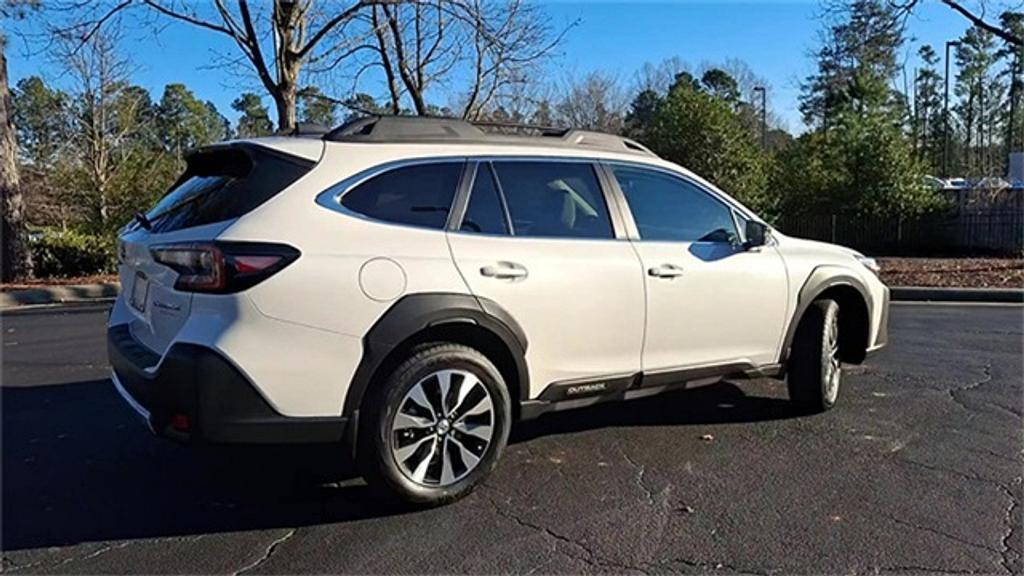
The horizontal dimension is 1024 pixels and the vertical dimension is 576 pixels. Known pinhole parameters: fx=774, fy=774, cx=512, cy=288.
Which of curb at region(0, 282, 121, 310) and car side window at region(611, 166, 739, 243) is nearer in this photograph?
car side window at region(611, 166, 739, 243)

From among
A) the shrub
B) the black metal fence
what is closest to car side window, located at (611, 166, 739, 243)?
the shrub

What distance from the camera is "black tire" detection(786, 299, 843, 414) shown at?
502cm

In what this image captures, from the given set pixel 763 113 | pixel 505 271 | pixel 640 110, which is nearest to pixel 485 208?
pixel 505 271

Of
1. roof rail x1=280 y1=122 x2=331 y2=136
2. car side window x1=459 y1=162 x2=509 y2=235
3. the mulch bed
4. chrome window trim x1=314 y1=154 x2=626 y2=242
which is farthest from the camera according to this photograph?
the mulch bed

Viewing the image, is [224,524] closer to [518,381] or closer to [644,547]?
[518,381]

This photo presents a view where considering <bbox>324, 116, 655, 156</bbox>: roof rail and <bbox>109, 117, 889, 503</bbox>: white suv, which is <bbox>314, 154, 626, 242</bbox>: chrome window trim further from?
<bbox>324, 116, 655, 156</bbox>: roof rail

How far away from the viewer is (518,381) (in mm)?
3891

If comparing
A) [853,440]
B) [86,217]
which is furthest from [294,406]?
[86,217]

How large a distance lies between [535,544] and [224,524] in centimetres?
139

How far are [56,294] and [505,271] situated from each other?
12478 mm

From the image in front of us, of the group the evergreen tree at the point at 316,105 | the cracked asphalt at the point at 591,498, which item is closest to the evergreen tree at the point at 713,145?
the evergreen tree at the point at 316,105

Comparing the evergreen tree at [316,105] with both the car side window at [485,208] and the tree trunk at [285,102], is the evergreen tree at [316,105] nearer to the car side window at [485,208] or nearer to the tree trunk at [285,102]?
the tree trunk at [285,102]

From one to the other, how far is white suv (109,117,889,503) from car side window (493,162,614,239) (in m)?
0.01

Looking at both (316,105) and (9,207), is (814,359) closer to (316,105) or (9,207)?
(9,207)
